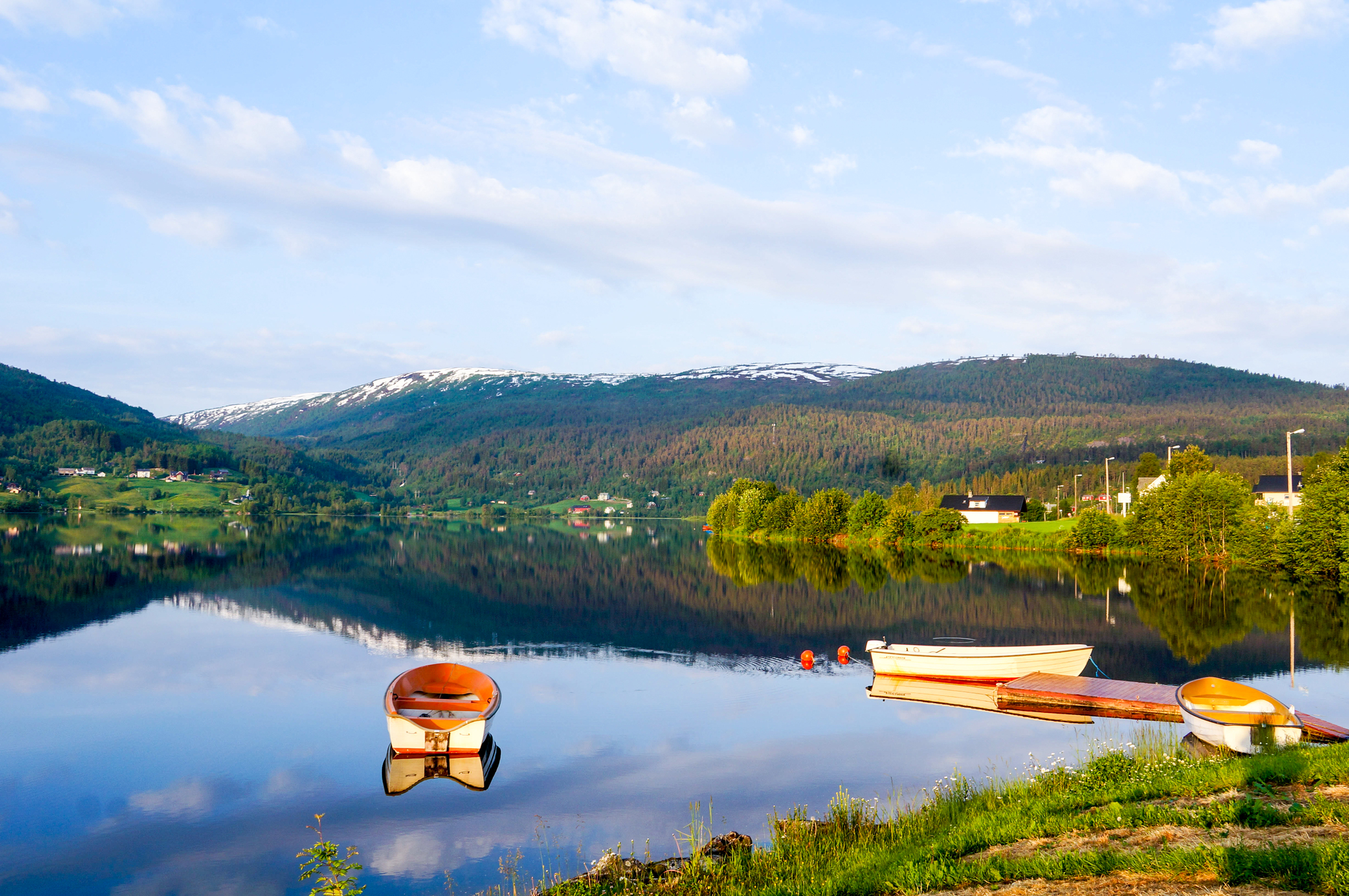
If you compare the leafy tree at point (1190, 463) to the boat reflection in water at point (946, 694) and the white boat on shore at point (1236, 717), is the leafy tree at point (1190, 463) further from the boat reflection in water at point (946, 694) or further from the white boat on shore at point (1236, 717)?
the white boat on shore at point (1236, 717)

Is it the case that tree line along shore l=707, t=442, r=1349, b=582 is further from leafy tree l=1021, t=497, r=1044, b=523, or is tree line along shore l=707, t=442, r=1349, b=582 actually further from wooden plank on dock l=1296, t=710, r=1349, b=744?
wooden plank on dock l=1296, t=710, r=1349, b=744

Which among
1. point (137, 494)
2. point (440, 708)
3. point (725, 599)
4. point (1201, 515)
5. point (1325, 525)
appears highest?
point (1325, 525)

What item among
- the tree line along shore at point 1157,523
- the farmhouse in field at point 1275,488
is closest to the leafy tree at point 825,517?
the tree line along shore at point 1157,523

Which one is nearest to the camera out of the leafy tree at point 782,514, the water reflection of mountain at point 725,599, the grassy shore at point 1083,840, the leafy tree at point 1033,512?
the grassy shore at point 1083,840

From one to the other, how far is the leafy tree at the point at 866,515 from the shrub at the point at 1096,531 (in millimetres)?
25752

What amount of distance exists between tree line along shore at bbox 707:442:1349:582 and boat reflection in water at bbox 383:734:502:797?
5463 cm

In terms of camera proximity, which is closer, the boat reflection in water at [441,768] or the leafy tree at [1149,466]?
the boat reflection in water at [441,768]

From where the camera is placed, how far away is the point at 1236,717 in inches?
688

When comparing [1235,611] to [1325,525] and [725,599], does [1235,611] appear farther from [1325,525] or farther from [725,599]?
[725,599]

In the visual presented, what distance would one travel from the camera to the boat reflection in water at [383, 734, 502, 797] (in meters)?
18.6

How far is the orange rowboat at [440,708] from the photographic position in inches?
786

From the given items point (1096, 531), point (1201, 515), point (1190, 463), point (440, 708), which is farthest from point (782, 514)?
point (440, 708)

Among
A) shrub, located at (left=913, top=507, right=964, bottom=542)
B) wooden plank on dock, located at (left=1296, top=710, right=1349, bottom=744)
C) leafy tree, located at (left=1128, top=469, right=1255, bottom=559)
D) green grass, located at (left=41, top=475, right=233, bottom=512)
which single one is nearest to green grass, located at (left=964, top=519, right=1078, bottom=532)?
shrub, located at (left=913, top=507, right=964, bottom=542)

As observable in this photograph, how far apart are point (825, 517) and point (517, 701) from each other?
87.8 metres
